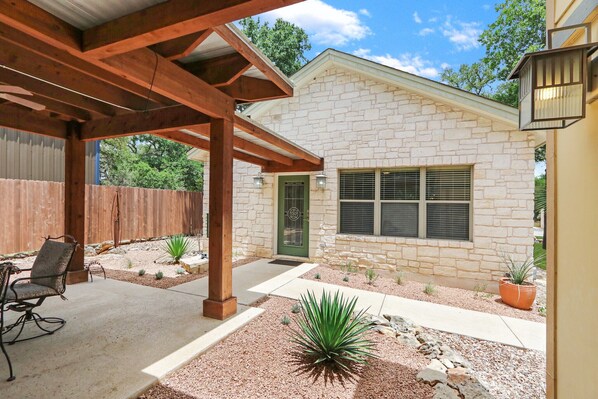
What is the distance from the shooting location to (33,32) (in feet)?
6.48

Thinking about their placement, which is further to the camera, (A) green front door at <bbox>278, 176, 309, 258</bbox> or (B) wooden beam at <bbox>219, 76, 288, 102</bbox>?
(A) green front door at <bbox>278, 176, 309, 258</bbox>

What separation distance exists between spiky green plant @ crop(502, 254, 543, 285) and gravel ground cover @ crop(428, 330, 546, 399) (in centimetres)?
201

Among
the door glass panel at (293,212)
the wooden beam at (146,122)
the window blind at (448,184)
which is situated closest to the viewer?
A: the wooden beam at (146,122)

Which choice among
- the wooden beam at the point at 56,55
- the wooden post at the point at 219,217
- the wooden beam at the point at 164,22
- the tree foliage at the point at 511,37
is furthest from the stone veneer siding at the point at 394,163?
the tree foliage at the point at 511,37

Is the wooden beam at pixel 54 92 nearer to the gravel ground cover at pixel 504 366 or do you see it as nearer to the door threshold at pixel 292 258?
the door threshold at pixel 292 258

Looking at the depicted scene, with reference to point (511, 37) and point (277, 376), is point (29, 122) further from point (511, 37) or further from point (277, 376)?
point (511, 37)

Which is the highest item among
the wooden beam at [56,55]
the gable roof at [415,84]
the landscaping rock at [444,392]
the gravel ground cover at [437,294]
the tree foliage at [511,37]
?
the tree foliage at [511,37]

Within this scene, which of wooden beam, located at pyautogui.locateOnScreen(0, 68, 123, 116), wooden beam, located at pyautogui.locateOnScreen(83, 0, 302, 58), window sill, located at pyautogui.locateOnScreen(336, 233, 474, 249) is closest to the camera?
wooden beam, located at pyautogui.locateOnScreen(83, 0, 302, 58)

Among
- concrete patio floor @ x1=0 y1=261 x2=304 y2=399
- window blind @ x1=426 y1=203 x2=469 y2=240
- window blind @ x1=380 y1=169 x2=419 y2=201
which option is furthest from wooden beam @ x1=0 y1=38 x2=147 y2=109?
window blind @ x1=426 y1=203 x2=469 y2=240

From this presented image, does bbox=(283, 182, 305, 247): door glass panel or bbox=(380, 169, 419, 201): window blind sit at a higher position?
bbox=(380, 169, 419, 201): window blind

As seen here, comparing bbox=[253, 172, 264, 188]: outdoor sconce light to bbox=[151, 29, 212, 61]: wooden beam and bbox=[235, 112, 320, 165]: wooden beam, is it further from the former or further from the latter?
bbox=[151, 29, 212, 61]: wooden beam

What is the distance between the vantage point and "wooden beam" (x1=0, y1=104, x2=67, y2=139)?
405 centimetres

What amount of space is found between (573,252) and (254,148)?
4.82 metres

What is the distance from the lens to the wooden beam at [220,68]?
3.10 metres
